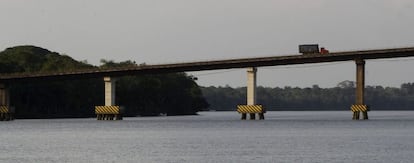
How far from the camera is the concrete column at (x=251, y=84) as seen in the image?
15725 cm

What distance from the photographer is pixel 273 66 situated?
158m

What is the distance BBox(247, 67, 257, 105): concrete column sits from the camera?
157 metres

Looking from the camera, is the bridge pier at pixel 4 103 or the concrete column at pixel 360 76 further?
the bridge pier at pixel 4 103

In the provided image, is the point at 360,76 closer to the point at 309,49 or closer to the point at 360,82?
the point at 360,82

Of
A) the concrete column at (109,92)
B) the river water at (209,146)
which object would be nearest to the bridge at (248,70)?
the concrete column at (109,92)

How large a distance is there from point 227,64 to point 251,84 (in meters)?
4.22

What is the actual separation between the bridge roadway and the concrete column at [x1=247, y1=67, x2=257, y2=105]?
47.9 inches

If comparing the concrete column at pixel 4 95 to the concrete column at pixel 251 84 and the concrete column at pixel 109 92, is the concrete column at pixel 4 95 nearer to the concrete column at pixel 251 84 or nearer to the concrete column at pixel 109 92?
the concrete column at pixel 109 92

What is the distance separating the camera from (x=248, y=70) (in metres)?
159

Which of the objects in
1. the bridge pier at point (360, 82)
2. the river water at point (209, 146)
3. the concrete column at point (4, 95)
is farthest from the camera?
the concrete column at point (4, 95)

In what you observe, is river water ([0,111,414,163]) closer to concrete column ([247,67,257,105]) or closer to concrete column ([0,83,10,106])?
concrete column ([247,67,257,105])

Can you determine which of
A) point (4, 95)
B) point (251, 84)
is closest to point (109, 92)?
point (4, 95)

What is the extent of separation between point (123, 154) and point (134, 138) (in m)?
25.1

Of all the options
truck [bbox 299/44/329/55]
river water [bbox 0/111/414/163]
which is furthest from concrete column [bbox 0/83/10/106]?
river water [bbox 0/111/414/163]
